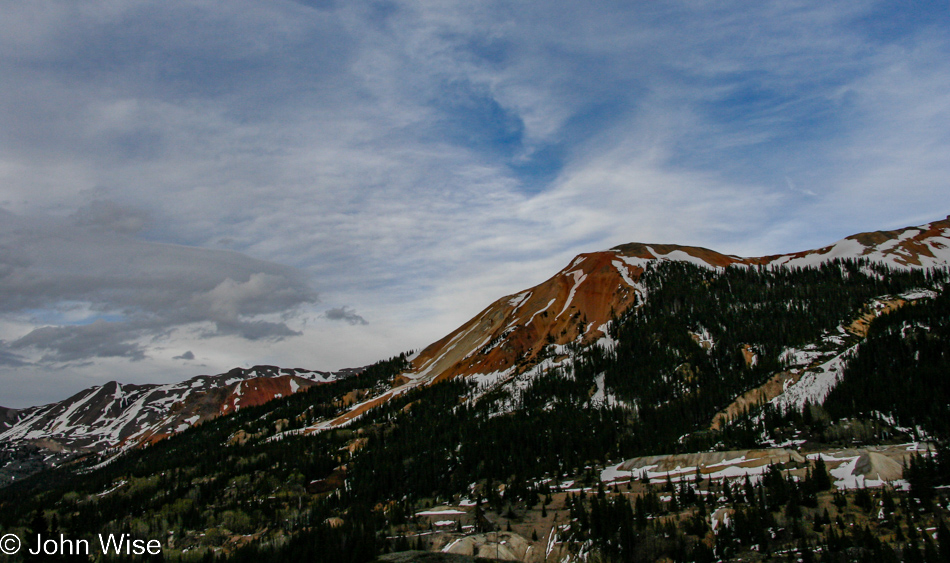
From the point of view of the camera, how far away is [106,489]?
5733 inches

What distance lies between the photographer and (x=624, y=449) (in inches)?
4136

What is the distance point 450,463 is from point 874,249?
17309cm

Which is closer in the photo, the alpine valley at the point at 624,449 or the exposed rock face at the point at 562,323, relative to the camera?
the alpine valley at the point at 624,449

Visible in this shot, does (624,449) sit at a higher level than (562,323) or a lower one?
lower

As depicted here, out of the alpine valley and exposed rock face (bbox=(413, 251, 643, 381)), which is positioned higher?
exposed rock face (bbox=(413, 251, 643, 381))

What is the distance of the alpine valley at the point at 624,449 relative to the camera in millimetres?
62969

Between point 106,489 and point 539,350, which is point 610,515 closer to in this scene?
point 539,350

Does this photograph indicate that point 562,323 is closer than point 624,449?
No

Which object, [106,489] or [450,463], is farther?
[106,489]

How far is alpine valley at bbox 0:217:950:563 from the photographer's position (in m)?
63.0

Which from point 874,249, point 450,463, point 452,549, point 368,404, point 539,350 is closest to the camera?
point 452,549

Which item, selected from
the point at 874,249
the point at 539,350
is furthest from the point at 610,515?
the point at 874,249

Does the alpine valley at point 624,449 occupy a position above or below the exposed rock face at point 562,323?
below

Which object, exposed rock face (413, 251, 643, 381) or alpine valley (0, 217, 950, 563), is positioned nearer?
alpine valley (0, 217, 950, 563)
